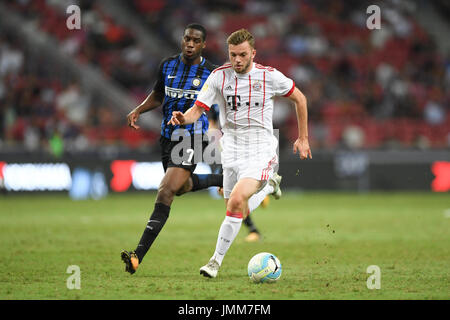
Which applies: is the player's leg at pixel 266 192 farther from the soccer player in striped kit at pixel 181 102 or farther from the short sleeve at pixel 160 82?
the short sleeve at pixel 160 82

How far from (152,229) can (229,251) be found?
2.23 meters

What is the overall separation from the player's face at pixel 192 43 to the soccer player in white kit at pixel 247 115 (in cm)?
86

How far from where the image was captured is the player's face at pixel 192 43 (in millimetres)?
8125

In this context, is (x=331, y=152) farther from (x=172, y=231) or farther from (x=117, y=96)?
(x=172, y=231)

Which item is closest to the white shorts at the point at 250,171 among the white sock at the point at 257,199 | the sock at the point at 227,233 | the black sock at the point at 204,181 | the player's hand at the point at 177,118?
the white sock at the point at 257,199

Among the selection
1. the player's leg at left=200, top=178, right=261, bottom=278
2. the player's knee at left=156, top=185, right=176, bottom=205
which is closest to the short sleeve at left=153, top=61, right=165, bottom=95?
the player's knee at left=156, top=185, right=176, bottom=205

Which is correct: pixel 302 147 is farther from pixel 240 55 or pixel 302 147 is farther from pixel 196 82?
pixel 196 82

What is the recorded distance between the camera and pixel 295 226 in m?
13.2

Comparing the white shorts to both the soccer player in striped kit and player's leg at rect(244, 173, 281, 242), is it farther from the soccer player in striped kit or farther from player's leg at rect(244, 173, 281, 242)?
the soccer player in striped kit

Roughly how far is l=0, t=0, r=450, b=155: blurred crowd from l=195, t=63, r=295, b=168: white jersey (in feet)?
45.2

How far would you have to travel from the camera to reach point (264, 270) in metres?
6.82

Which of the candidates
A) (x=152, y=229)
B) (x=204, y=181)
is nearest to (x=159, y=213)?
(x=152, y=229)

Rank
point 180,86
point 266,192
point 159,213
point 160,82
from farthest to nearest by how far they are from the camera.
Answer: point 160,82, point 180,86, point 266,192, point 159,213

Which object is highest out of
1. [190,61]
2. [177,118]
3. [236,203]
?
[190,61]
